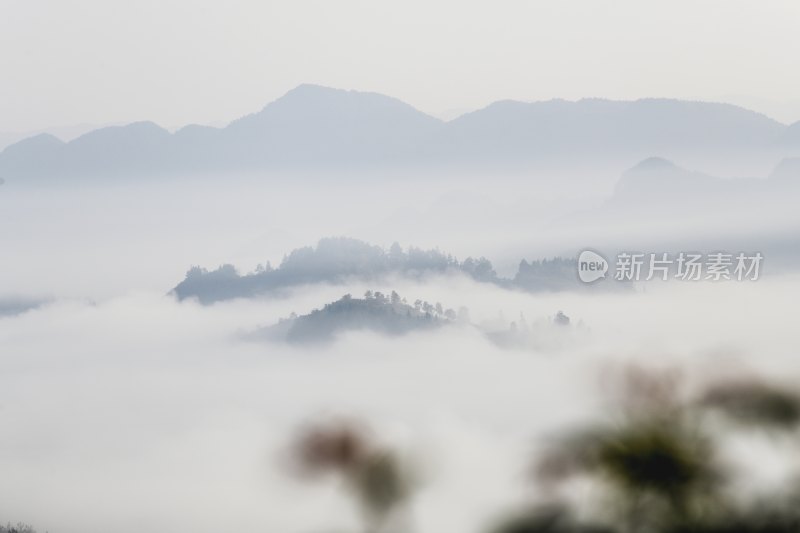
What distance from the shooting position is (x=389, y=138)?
5520 millimetres

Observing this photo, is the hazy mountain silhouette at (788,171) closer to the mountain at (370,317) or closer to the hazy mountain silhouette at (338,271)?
the hazy mountain silhouette at (338,271)

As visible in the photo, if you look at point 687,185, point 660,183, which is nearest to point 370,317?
point 660,183

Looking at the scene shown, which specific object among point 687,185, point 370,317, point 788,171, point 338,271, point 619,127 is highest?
point 619,127

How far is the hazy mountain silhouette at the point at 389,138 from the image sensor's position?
5027mm

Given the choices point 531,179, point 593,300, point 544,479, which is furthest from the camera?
point 531,179

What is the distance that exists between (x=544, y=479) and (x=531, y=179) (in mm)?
4380

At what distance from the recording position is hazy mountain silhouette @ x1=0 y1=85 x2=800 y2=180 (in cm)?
503

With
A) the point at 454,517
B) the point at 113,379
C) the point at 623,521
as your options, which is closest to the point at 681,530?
the point at 623,521

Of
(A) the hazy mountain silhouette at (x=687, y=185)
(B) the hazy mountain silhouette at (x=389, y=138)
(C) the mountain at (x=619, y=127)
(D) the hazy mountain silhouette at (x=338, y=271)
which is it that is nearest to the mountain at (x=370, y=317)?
(D) the hazy mountain silhouette at (x=338, y=271)

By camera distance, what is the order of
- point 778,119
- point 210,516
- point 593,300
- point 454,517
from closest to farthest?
point 454,517, point 210,516, point 593,300, point 778,119

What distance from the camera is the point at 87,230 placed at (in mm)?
5758

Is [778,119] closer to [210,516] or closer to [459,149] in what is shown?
[459,149]

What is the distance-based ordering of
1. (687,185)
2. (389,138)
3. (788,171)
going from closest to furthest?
(788,171) → (687,185) → (389,138)

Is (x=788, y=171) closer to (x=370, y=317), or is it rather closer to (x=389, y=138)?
(x=389, y=138)
